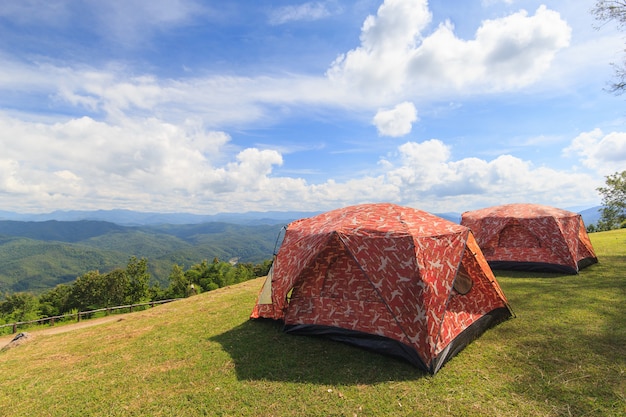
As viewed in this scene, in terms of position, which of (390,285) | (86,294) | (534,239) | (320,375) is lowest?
(86,294)

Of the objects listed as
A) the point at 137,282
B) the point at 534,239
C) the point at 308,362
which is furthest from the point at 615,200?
the point at 137,282

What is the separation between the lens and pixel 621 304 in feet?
28.9

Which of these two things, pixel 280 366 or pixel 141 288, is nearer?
pixel 280 366

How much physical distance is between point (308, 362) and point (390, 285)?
245cm

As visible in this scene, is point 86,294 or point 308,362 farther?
point 86,294

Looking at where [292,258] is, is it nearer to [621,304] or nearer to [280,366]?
[280,366]

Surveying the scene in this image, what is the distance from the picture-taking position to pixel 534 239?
13.9 metres

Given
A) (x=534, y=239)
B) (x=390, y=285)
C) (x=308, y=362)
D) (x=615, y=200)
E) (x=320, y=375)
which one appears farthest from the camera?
(x=615, y=200)

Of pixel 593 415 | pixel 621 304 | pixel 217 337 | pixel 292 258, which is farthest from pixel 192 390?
pixel 621 304

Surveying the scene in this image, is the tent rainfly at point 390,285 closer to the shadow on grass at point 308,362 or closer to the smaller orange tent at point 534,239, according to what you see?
the shadow on grass at point 308,362

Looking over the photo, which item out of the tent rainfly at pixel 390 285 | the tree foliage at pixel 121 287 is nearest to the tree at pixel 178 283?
the tree foliage at pixel 121 287

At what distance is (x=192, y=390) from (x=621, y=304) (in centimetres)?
1192

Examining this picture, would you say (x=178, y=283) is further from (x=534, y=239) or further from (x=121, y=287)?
(x=534, y=239)

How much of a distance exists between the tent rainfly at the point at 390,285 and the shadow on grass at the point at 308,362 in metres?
0.24
